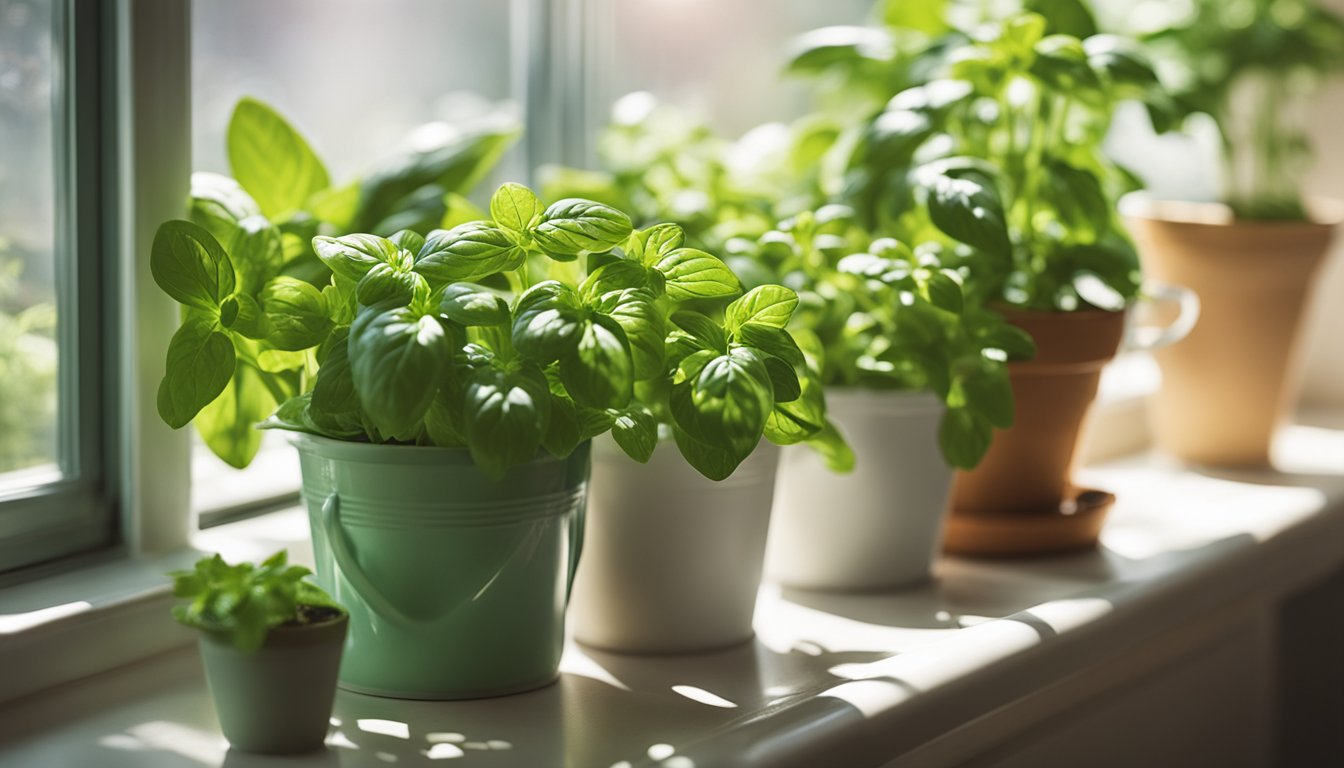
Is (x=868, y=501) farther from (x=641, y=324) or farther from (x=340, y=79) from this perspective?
(x=340, y=79)

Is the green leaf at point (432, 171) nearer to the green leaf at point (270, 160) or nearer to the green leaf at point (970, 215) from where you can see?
the green leaf at point (270, 160)

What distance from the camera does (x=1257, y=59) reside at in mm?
1525

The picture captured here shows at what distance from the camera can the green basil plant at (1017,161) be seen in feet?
3.43

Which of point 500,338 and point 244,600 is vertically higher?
point 500,338

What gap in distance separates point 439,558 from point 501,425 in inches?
5.1

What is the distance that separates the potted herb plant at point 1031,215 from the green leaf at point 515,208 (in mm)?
329

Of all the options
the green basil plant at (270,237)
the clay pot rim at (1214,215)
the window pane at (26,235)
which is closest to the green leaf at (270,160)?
the green basil plant at (270,237)

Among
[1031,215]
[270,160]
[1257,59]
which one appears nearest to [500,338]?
[270,160]

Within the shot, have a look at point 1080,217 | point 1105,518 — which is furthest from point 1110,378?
point 1080,217

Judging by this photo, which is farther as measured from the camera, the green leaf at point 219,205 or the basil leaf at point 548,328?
the green leaf at point 219,205

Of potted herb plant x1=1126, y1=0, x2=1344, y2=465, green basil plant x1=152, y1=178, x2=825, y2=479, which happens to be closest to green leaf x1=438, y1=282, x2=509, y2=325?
green basil plant x1=152, y1=178, x2=825, y2=479

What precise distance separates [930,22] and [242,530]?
0.75 metres

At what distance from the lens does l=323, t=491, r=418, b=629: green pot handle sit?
0.78 meters

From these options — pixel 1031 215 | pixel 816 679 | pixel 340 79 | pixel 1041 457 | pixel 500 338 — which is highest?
pixel 340 79
